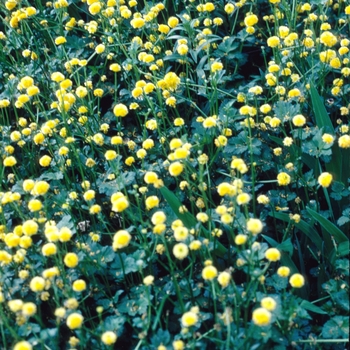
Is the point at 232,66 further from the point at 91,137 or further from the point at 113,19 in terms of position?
the point at 91,137

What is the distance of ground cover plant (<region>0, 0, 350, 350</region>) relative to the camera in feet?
5.83

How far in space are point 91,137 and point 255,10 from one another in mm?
1341

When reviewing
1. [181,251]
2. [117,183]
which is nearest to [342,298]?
[181,251]

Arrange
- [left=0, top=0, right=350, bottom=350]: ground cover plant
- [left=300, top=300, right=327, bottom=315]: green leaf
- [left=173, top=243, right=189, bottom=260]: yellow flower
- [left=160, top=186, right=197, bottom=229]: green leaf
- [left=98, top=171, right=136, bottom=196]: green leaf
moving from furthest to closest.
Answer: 1. [left=98, top=171, right=136, bottom=196]: green leaf
2. [left=160, top=186, right=197, bottom=229]: green leaf
3. [left=300, top=300, right=327, bottom=315]: green leaf
4. [left=0, top=0, right=350, bottom=350]: ground cover plant
5. [left=173, top=243, right=189, bottom=260]: yellow flower

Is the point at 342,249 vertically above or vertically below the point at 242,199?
below

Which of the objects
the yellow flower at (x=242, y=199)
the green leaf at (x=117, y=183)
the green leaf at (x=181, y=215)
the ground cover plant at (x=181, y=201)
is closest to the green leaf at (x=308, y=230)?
the ground cover plant at (x=181, y=201)

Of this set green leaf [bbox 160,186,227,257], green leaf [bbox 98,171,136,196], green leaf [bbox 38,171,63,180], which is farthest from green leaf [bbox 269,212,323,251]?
green leaf [bbox 38,171,63,180]

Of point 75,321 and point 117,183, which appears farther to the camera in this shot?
point 117,183

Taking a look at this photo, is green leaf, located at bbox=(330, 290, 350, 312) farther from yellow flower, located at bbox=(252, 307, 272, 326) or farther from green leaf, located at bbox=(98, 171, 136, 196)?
green leaf, located at bbox=(98, 171, 136, 196)

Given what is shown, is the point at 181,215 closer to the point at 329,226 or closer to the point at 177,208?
the point at 177,208

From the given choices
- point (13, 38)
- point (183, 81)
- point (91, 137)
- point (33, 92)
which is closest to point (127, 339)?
point (91, 137)

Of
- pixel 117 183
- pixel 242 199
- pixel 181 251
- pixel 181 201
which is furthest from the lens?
pixel 181 201

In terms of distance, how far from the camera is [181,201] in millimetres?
2316

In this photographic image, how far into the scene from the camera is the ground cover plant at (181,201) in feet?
5.83
